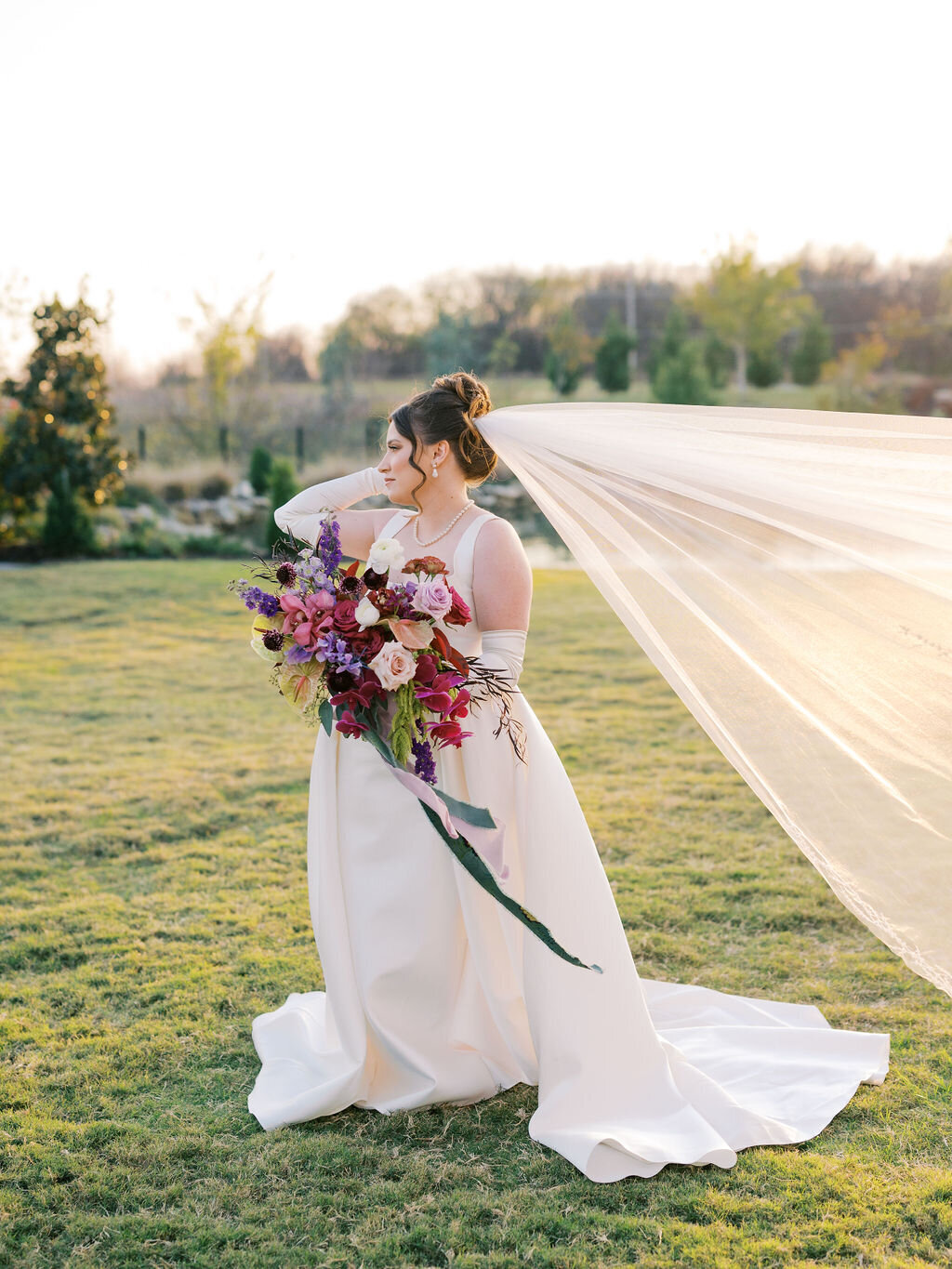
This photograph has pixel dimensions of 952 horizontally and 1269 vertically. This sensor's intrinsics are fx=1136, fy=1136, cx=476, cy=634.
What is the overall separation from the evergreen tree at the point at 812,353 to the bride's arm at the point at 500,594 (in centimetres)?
3494

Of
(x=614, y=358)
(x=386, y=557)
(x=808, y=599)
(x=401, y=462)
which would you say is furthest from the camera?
(x=614, y=358)

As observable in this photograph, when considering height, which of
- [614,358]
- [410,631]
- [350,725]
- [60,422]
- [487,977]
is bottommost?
[487,977]

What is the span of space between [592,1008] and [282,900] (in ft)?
7.68

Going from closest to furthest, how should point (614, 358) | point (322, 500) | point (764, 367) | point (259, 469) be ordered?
point (322, 500), point (259, 469), point (614, 358), point (764, 367)

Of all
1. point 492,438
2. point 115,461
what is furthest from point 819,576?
point 115,461

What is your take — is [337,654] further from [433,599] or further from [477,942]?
[477,942]

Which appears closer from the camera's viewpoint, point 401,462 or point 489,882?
point 489,882

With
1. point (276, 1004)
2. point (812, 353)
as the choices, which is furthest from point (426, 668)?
point (812, 353)

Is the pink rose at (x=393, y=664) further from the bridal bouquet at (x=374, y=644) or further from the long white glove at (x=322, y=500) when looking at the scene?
the long white glove at (x=322, y=500)

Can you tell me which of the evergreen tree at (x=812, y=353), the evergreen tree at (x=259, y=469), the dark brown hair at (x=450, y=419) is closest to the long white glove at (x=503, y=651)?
the dark brown hair at (x=450, y=419)

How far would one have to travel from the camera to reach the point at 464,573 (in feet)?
11.0

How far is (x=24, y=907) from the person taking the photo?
5230 mm

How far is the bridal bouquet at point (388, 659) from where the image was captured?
298 centimetres

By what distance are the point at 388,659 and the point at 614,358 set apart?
3194cm
